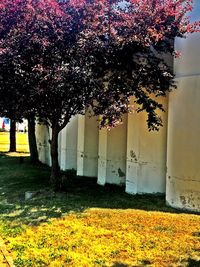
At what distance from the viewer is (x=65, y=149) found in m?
17.7

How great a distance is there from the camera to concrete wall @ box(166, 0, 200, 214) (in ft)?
31.7

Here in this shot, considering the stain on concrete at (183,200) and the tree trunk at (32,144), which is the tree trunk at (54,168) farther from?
the tree trunk at (32,144)

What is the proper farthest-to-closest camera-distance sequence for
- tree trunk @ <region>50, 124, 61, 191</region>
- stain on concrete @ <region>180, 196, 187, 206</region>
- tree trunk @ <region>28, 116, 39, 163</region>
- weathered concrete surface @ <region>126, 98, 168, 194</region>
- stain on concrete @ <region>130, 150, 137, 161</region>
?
tree trunk @ <region>28, 116, 39, 163</region> → stain on concrete @ <region>130, 150, 137, 161</region> → tree trunk @ <region>50, 124, 61, 191</region> → weathered concrete surface @ <region>126, 98, 168, 194</region> → stain on concrete @ <region>180, 196, 187, 206</region>

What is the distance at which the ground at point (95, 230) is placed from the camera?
6434 millimetres

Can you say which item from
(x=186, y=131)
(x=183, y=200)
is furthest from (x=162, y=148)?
(x=183, y=200)

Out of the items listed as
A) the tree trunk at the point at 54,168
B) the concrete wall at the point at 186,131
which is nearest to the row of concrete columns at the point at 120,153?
the concrete wall at the point at 186,131

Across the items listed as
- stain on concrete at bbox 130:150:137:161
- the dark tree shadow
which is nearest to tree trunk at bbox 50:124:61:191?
stain on concrete at bbox 130:150:137:161

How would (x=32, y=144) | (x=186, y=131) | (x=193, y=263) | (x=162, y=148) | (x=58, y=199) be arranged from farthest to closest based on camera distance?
(x=32, y=144) → (x=162, y=148) → (x=58, y=199) → (x=186, y=131) → (x=193, y=263)

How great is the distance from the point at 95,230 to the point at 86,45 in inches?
168

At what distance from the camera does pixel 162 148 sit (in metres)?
11.6

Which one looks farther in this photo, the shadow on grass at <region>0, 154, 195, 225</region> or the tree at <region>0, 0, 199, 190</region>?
the tree at <region>0, 0, 199, 190</region>

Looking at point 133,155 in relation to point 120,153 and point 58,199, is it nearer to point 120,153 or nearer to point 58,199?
point 120,153

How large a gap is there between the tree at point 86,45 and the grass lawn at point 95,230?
2066 millimetres

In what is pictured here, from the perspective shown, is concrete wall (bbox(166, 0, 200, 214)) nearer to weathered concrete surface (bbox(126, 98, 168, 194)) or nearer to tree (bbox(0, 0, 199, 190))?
tree (bbox(0, 0, 199, 190))
